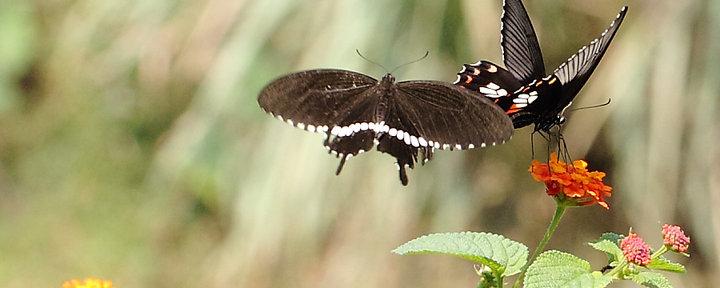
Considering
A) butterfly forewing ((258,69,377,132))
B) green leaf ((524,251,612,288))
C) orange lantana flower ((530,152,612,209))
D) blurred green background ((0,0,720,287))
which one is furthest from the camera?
blurred green background ((0,0,720,287))

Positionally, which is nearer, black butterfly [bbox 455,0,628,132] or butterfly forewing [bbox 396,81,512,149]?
butterfly forewing [bbox 396,81,512,149]

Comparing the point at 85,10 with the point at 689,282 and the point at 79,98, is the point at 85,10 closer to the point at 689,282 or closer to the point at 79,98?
the point at 79,98

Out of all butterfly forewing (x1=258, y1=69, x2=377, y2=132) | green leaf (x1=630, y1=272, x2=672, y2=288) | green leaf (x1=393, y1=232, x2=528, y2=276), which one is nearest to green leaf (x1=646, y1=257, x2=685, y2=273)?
green leaf (x1=630, y1=272, x2=672, y2=288)

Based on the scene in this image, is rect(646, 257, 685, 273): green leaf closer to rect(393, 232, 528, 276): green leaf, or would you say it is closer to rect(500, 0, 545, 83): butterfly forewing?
rect(393, 232, 528, 276): green leaf

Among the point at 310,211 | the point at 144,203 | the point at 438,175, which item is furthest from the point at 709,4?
the point at 144,203

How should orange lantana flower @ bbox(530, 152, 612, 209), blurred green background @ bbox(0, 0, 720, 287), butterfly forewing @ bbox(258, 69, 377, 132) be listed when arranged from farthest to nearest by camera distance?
blurred green background @ bbox(0, 0, 720, 287) → butterfly forewing @ bbox(258, 69, 377, 132) → orange lantana flower @ bbox(530, 152, 612, 209)

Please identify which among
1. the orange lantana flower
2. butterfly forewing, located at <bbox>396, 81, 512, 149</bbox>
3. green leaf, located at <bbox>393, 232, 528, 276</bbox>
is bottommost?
green leaf, located at <bbox>393, 232, 528, 276</bbox>
